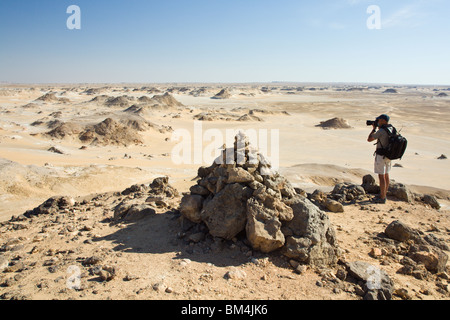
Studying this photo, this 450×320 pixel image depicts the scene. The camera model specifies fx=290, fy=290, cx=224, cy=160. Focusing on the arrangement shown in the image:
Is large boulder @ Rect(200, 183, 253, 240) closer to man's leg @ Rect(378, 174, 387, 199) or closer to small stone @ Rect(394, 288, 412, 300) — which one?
small stone @ Rect(394, 288, 412, 300)

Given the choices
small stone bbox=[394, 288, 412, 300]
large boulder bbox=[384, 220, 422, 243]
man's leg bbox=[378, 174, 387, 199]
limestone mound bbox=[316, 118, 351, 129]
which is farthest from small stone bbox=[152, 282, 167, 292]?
limestone mound bbox=[316, 118, 351, 129]

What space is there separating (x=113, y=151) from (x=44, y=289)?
13.3m

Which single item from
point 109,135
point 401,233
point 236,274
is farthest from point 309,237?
point 109,135

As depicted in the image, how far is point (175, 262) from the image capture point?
12.0 ft

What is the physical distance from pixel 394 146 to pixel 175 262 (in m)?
4.92

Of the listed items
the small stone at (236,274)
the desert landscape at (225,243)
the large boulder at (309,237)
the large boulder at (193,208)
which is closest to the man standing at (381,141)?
the desert landscape at (225,243)

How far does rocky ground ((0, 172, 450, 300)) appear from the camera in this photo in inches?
126

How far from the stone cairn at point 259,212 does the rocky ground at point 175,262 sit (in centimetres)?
16

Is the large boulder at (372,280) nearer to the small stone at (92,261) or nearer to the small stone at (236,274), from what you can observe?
the small stone at (236,274)

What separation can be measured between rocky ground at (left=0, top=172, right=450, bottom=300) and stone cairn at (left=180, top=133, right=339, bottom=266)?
6.4 inches

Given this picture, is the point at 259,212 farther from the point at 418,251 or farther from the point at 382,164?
the point at 382,164
